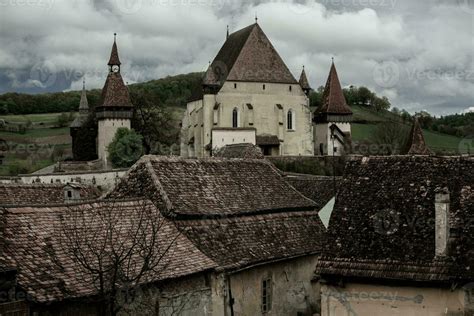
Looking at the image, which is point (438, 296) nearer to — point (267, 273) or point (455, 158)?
point (455, 158)

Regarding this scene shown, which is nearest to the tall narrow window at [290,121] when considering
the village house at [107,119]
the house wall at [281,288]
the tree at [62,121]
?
the village house at [107,119]

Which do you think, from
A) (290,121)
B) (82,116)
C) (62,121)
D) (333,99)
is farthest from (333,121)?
(62,121)

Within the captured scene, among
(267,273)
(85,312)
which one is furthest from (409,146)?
(85,312)

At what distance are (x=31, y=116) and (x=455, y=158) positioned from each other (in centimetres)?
9904

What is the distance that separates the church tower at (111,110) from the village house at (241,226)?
4420cm

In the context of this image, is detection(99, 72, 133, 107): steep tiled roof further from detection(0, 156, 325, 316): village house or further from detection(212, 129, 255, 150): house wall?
detection(0, 156, 325, 316): village house

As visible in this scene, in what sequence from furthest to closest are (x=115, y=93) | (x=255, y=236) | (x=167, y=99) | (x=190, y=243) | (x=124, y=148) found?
(x=167, y=99)
(x=115, y=93)
(x=124, y=148)
(x=255, y=236)
(x=190, y=243)

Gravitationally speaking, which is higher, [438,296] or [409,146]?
[409,146]

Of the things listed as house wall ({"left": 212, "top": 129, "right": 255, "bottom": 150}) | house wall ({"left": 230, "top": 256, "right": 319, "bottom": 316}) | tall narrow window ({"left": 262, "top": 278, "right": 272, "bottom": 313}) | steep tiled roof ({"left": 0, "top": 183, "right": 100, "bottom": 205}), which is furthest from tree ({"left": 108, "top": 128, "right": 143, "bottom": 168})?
tall narrow window ({"left": 262, "top": 278, "right": 272, "bottom": 313})

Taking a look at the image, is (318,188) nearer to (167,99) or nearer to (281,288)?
(281,288)

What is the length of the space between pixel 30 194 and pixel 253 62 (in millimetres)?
41417

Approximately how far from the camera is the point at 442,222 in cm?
1602

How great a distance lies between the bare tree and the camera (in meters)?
14.4

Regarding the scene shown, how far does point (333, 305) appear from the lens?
17391 millimetres
